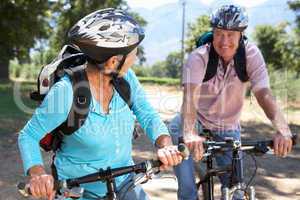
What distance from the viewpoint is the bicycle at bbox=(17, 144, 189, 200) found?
6.69ft

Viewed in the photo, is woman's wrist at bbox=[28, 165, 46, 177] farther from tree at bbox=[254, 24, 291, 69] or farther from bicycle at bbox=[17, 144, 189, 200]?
tree at bbox=[254, 24, 291, 69]

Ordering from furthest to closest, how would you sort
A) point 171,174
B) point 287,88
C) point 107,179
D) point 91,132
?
point 287,88 → point 171,174 → point 91,132 → point 107,179

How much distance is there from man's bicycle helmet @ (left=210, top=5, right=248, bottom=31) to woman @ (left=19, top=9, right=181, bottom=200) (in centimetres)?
89

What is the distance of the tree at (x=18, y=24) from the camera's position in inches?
752

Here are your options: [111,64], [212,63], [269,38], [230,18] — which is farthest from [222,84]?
[269,38]

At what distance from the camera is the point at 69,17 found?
2905cm

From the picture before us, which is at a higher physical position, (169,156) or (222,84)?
(222,84)

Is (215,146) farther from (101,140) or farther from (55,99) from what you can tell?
(55,99)

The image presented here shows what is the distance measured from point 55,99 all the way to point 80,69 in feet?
0.76

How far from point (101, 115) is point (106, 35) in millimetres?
403

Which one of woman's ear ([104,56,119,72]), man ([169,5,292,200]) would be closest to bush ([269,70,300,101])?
man ([169,5,292,200])

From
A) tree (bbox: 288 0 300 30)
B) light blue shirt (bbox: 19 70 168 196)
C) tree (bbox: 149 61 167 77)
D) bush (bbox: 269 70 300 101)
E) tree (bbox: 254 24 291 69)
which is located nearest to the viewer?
light blue shirt (bbox: 19 70 168 196)

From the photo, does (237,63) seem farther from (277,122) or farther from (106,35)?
(106,35)

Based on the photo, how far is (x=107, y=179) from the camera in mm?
2201
